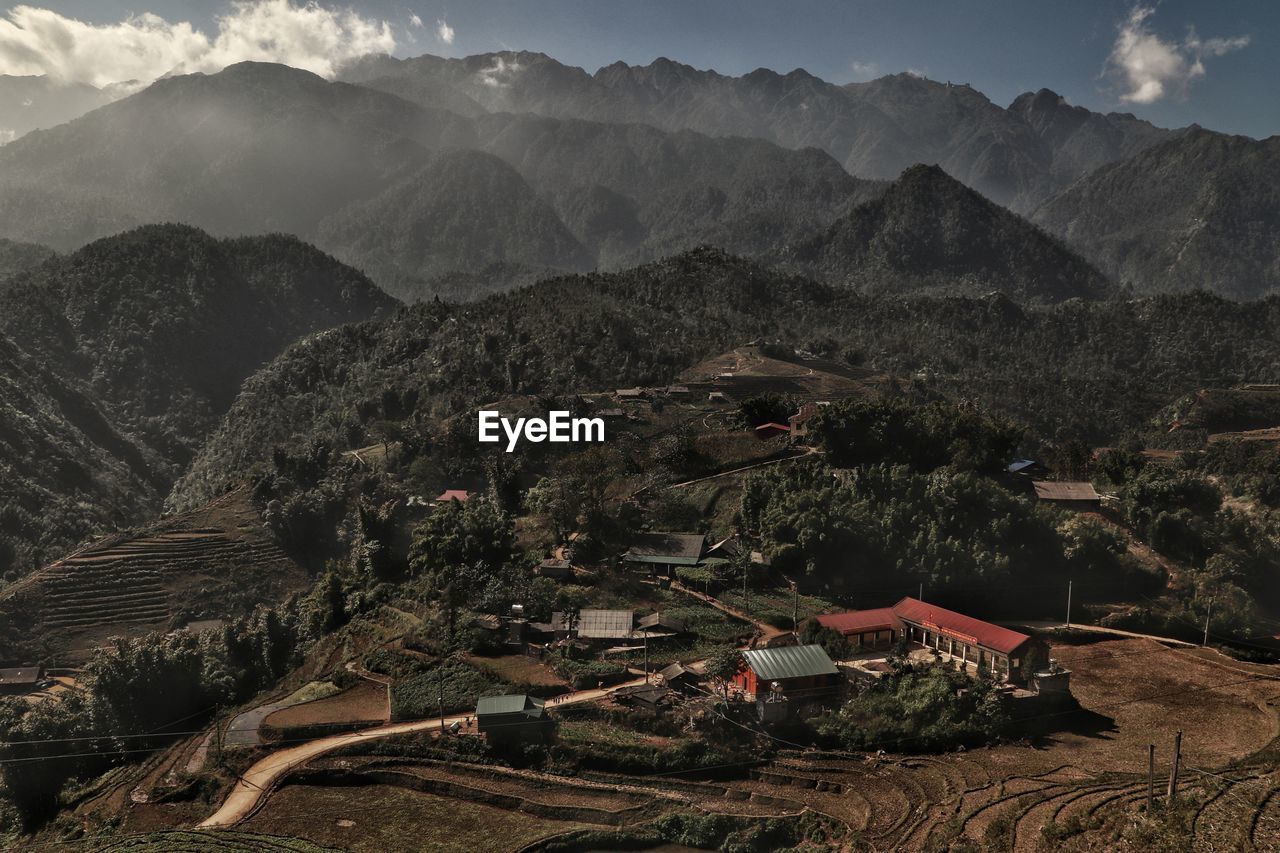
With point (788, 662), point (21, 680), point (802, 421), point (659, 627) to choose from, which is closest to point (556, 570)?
point (659, 627)

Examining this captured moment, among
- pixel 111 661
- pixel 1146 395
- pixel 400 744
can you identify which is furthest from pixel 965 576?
pixel 1146 395

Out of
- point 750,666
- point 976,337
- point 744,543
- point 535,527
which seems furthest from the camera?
point 976,337

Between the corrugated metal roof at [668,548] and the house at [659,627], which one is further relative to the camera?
the corrugated metal roof at [668,548]

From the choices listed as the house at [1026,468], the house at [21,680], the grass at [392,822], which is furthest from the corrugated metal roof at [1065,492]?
the house at [21,680]

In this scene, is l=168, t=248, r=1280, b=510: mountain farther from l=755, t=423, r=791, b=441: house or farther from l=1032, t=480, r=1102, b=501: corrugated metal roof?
l=1032, t=480, r=1102, b=501: corrugated metal roof

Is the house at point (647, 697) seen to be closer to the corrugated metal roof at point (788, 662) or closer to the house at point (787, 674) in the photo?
the house at point (787, 674)

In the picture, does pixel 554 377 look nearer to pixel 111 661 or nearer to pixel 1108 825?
pixel 111 661

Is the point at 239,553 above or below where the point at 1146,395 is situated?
below
